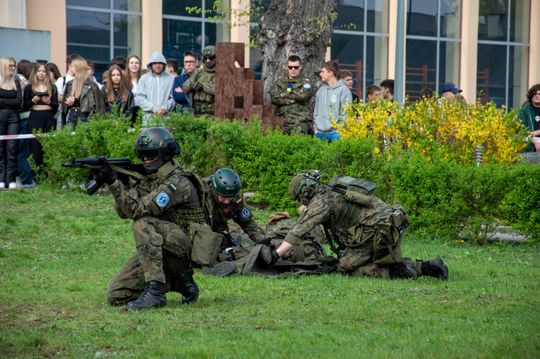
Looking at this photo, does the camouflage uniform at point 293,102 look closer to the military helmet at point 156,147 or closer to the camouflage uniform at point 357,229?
the camouflage uniform at point 357,229

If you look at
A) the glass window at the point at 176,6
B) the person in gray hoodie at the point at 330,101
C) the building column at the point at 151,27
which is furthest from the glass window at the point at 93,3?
the person in gray hoodie at the point at 330,101

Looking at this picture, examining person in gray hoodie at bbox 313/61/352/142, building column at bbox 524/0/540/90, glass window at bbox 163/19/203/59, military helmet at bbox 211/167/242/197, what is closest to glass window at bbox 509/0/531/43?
building column at bbox 524/0/540/90

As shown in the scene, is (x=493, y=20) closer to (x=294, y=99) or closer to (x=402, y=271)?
(x=294, y=99)

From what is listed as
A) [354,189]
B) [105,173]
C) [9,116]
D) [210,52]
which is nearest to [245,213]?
[354,189]

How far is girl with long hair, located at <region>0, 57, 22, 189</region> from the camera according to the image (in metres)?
17.6

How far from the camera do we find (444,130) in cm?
1501

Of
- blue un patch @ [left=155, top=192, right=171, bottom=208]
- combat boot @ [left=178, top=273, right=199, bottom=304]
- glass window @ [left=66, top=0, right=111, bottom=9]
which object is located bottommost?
combat boot @ [left=178, top=273, right=199, bottom=304]

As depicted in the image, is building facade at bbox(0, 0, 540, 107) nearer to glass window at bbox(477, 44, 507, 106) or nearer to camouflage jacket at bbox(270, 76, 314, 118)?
glass window at bbox(477, 44, 507, 106)

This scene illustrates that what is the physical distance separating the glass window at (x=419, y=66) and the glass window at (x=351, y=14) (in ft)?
6.18

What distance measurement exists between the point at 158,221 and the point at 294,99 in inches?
363

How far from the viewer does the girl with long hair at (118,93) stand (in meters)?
18.0

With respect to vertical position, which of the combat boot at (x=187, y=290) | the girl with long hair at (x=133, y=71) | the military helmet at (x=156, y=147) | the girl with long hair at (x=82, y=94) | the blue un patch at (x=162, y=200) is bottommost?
the combat boot at (x=187, y=290)

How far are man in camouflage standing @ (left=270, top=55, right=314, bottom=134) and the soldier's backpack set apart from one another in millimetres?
7119

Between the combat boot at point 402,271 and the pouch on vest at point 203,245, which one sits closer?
the pouch on vest at point 203,245
